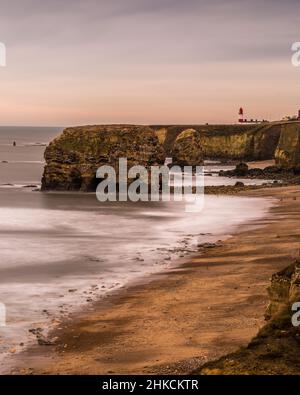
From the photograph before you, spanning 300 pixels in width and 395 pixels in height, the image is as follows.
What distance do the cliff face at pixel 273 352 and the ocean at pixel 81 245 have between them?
18.9 feet

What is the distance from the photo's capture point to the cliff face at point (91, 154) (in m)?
57.1

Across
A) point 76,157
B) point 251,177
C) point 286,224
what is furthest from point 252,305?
point 251,177

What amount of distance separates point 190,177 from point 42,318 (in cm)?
5792

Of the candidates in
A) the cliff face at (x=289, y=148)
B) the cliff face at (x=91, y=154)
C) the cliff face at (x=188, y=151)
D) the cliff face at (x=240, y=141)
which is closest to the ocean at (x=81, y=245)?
the cliff face at (x=91, y=154)

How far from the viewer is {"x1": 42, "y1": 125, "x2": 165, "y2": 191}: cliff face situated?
5709 centimetres

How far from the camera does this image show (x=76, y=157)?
57.4 metres

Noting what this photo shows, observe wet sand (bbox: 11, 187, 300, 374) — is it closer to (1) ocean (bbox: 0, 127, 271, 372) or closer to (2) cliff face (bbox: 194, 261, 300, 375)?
(1) ocean (bbox: 0, 127, 271, 372)

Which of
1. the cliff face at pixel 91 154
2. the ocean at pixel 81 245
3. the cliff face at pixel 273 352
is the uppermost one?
the cliff face at pixel 91 154

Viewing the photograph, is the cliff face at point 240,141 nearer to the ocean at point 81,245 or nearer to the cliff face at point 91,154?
the cliff face at point 91,154

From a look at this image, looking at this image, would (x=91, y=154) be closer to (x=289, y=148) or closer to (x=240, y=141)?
(x=289, y=148)

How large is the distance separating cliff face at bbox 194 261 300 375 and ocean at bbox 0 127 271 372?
5.77 meters

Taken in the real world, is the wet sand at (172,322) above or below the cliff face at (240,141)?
below
